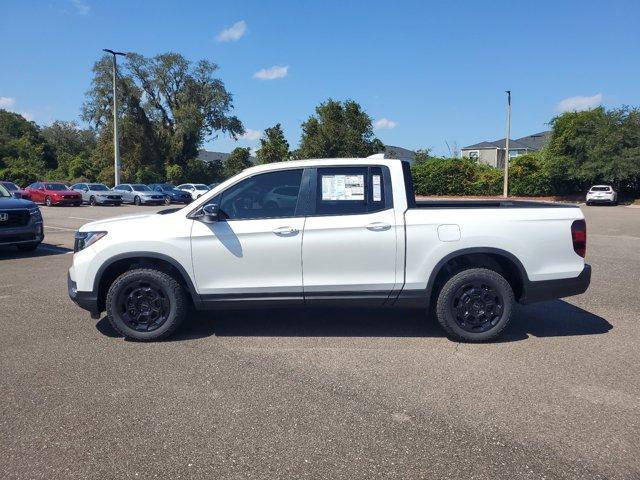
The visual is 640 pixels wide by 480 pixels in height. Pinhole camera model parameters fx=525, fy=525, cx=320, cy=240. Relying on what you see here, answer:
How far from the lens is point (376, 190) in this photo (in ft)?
17.3

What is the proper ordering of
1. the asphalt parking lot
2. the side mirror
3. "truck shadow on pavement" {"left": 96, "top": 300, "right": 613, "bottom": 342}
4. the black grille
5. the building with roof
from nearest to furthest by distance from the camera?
1. the asphalt parking lot
2. the side mirror
3. "truck shadow on pavement" {"left": 96, "top": 300, "right": 613, "bottom": 342}
4. the black grille
5. the building with roof

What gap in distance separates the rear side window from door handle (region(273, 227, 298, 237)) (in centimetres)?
30

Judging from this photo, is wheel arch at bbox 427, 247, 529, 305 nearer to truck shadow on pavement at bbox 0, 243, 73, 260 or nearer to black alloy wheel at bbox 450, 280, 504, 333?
black alloy wheel at bbox 450, 280, 504, 333

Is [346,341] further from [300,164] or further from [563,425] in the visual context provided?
[563,425]

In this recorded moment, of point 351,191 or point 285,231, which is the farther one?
point 351,191

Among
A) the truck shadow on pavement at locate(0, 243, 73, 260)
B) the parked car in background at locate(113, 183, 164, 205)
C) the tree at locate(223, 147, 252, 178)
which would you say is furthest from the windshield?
the tree at locate(223, 147, 252, 178)

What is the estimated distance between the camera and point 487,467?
10.1 feet

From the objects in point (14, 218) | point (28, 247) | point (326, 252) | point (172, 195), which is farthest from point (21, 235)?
point (172, 195)

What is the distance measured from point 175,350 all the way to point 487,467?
3.13 m

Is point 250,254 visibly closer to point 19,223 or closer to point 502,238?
point 502,238

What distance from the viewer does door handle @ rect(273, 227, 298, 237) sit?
5109 mm

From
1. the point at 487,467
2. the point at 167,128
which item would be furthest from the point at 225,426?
the point at 167,128

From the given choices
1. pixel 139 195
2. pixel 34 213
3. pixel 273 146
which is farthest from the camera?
pixel 273 146

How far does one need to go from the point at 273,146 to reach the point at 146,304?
43.8 metres
